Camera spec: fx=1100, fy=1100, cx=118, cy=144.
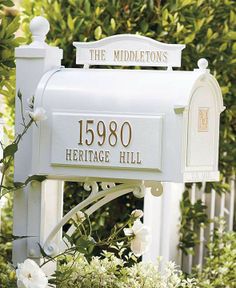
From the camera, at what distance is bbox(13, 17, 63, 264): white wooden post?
4.40 metres

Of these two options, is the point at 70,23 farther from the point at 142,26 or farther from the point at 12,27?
the point at 12,27

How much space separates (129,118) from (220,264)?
2.41 m

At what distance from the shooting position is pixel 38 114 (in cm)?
416

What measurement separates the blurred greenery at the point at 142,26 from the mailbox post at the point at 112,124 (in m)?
1.71

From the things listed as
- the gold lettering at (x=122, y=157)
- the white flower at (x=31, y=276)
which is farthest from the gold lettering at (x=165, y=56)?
the white flower at (x=31, y=276)

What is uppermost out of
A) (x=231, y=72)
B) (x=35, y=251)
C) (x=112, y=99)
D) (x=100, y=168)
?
(x=231, y=72)

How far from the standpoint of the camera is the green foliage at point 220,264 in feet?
19.8

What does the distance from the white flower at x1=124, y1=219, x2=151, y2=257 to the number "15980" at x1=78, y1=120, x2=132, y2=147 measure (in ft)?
1.22

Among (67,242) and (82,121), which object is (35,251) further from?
(82,121)

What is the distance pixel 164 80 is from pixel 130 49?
0.24m

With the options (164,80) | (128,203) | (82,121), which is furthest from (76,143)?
(128,203)

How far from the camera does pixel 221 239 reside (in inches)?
255

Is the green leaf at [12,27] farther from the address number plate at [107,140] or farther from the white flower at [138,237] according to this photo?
the white flower at [138,237]

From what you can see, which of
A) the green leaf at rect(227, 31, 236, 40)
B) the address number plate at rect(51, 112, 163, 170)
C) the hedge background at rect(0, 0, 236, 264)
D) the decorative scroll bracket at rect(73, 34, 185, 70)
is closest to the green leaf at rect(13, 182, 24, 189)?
the address number plate at rect(51, 112, 163, 170)
